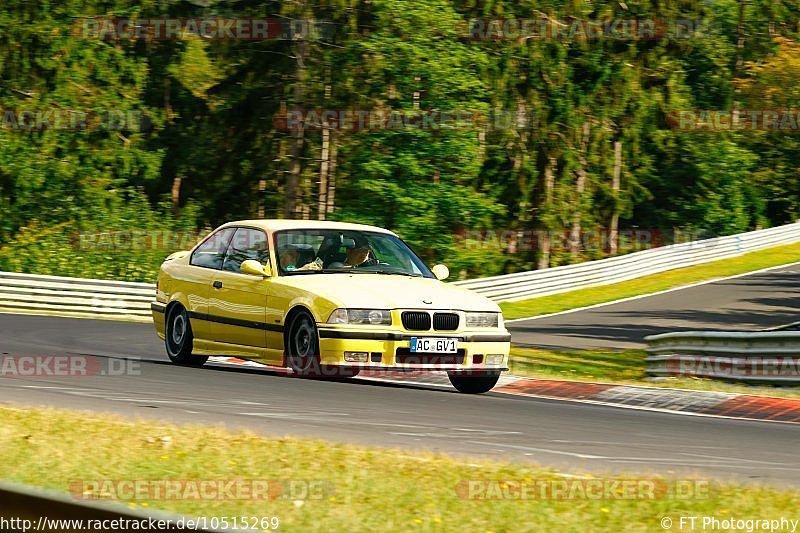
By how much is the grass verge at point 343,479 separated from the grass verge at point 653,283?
82.8 ft

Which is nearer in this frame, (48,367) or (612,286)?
(48,367)

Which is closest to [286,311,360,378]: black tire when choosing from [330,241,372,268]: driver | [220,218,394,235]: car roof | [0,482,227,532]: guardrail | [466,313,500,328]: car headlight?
[330,241,372,268]: driver

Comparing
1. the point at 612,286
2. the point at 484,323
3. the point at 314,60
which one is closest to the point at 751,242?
the point at 612,286

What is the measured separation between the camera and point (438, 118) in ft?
142

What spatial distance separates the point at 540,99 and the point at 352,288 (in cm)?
3981

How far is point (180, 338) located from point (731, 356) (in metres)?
7.17

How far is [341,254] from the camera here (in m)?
13.3

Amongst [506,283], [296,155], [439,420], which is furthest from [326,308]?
[296,155]

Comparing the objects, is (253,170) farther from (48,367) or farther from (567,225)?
(48,367)

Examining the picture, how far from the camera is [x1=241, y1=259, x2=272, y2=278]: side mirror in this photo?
510 inches

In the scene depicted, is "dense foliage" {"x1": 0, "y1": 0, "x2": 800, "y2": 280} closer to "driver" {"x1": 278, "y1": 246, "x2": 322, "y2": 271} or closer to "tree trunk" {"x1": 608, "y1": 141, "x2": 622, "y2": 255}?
"tree trunk" {"x1": 608, "y1": 141, "x2": 622, "y2": 255}

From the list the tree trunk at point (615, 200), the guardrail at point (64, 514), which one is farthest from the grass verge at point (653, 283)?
the guardrail at point (64, 514)

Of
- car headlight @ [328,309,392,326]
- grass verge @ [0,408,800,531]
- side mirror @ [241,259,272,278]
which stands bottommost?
grass verge @ [0,408,800,531]

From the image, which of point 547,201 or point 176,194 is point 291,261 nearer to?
point 547,201
